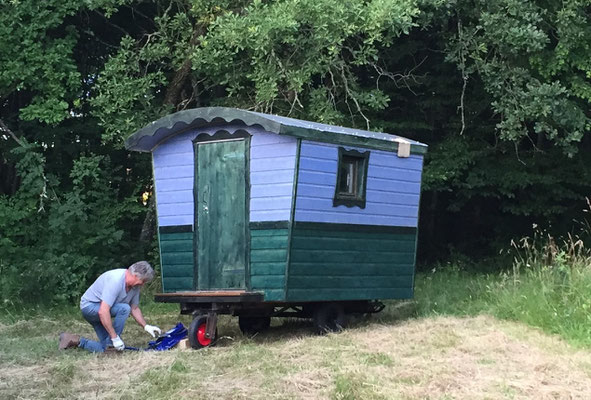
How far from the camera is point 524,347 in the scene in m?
6.84

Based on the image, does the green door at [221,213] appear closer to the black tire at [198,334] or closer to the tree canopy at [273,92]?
the black tire at [198,334]

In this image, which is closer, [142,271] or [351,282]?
[142,271]

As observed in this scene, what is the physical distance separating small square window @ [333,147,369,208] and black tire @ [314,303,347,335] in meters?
1.13

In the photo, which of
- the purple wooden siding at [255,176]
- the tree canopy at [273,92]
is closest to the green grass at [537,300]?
the purple wooden siding at [255,176]

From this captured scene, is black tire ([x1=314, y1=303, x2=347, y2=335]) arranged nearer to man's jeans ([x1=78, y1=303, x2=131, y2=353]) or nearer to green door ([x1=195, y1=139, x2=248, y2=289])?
green door ([x1=195, y1=139, x2=248, y2=289])

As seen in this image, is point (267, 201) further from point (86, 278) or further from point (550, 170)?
point (550, 170)

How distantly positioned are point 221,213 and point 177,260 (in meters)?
0.83

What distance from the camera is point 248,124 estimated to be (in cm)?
807

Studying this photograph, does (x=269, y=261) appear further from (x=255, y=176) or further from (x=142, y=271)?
(x=142, y=271)

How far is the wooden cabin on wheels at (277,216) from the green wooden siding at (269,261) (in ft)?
Result: 0.03

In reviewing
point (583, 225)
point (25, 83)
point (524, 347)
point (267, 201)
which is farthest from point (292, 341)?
point (583, 225)

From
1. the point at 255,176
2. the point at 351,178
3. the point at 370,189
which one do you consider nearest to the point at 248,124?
the point at 255,176

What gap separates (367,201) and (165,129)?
2.32m

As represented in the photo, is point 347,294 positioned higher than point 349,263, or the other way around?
point 349,263
